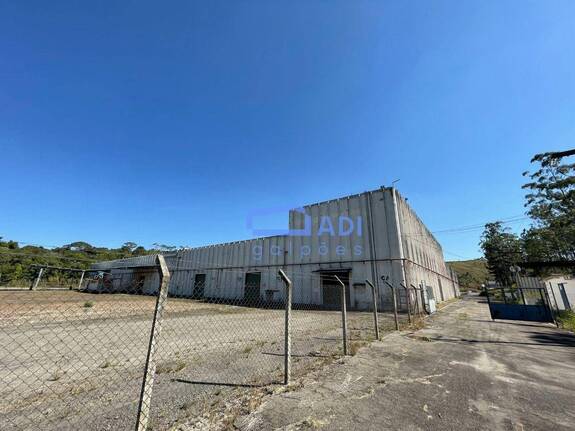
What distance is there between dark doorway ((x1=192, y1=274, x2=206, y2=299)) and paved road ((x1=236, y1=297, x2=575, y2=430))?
2672cm

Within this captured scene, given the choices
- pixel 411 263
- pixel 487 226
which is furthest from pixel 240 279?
pixel 487 226

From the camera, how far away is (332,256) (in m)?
19.8

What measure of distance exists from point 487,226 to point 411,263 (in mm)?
51866

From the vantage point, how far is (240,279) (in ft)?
83.6

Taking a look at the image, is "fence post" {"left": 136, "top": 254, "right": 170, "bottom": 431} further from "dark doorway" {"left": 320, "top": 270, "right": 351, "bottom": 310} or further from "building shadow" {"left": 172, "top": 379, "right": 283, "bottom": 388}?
"dark doorway" {"left": 320, "top": 270, "right": 351, "bottom": 310}

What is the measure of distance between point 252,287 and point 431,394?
21.6m

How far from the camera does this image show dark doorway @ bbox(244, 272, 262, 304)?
2379 centimetres

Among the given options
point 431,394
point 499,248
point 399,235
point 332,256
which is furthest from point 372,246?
point 499,248

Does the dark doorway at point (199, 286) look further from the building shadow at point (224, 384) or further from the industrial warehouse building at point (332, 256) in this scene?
the building shadow at point (224, 384)

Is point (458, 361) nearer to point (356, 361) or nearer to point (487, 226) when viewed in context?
point (356, 361)

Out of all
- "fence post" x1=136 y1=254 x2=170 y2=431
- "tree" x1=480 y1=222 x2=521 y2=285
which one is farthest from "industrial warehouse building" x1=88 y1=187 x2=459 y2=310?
"tree" x1=480 y1=222 x2=521 y2=285

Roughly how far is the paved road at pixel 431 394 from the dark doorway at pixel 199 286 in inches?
1052

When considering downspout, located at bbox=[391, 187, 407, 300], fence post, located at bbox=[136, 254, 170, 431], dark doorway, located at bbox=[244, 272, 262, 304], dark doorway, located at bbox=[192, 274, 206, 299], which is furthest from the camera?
dark doorway, located at bbox=[192, 274, 206, 299]

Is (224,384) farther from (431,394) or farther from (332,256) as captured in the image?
(332,256)
